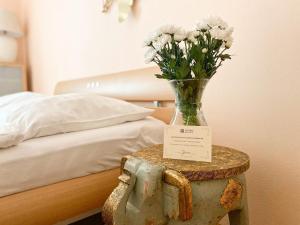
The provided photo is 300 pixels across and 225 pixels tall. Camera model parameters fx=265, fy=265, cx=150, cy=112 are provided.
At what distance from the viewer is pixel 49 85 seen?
8.64 feet

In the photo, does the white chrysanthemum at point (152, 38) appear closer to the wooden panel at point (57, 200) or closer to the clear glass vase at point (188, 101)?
the clear glass vase at point (188, 101)

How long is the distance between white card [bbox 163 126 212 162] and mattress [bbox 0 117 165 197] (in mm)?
308

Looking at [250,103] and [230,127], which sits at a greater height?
[250,103]

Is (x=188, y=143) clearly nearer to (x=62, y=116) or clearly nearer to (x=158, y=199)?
(x=158, y=199)

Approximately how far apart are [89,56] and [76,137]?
46.6 inches

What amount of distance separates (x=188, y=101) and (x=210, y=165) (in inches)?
7.5

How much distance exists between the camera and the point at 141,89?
140 cm

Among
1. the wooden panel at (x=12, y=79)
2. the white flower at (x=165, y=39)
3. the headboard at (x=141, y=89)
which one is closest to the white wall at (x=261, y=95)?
the headboard at (x=141, y=89)

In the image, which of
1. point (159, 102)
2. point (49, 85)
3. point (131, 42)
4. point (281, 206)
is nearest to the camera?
point (281, 206)

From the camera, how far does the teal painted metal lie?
0.64 m

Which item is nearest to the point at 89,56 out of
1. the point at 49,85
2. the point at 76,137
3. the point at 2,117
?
the point at 49,85

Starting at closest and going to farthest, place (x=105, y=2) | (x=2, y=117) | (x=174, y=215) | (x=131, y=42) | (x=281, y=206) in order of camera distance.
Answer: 1. (x=174, y=215)
2. (x=281, y=206)
3. (x=2, y=117)
4. (x=131, y=42)
5. (x=105, y=2)

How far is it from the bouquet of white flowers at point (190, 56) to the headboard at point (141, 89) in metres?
0.47

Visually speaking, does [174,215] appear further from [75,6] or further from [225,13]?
[75,6]
